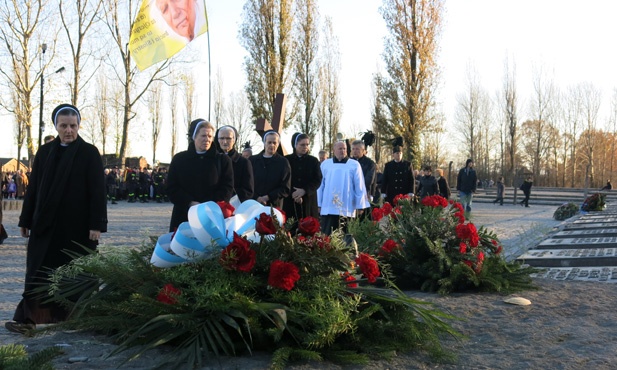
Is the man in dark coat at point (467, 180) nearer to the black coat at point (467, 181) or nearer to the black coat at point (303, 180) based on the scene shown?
the black coat at point (467, 181)

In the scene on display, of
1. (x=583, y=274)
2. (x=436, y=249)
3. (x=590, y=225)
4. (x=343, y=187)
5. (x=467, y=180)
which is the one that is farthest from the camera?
(x=467, y=180)

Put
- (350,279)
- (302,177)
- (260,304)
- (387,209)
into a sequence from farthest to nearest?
1. (302,177)
2. (387,209)
3. (350,279)
4. (260,304)

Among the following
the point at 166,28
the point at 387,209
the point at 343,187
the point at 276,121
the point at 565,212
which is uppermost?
the point at 166,28

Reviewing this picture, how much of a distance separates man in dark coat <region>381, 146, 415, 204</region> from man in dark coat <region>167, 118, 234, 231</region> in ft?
25.5

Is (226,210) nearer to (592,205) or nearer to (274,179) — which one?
(274,179)

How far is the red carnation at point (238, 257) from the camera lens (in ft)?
12.1

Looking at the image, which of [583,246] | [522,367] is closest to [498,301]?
[522,367]

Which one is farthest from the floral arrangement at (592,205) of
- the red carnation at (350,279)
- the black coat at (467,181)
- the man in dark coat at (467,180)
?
the red carnation at (350,279)

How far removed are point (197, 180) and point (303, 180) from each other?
3269 millimetres

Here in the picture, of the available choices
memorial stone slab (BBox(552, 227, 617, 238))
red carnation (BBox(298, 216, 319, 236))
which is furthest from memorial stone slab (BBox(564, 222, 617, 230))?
red carnation (BBox(298, 216, 319, 236))

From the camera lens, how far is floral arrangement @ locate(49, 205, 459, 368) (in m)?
3.58

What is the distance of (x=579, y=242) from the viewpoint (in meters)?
11.9

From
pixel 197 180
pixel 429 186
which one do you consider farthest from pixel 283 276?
pixel 429 186

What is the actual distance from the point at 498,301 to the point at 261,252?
317 cm
